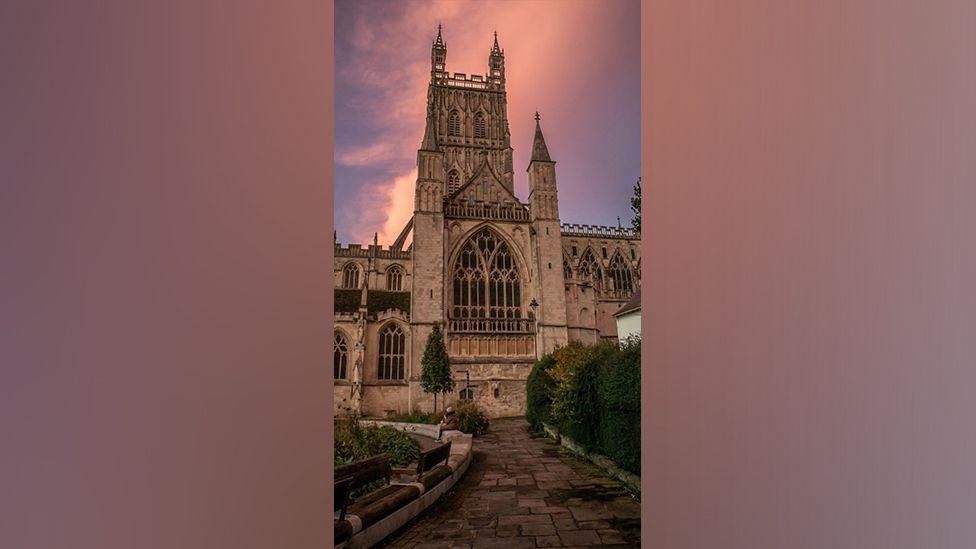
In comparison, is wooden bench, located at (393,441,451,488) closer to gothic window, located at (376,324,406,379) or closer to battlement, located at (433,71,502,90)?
gothic window, located at (376,324,406,379)

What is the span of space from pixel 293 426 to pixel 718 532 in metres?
1.38

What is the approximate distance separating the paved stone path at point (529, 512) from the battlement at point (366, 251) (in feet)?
47.2

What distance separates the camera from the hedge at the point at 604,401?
5.93 meters

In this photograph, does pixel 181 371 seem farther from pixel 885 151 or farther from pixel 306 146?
pixel 885 151

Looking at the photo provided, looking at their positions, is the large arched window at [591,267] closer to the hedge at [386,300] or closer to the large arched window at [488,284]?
the large arched window at [488,284]

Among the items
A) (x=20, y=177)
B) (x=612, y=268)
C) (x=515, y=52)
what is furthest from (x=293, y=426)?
(x=612, y=268)

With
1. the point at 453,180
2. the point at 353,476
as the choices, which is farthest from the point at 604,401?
the point at 453,180

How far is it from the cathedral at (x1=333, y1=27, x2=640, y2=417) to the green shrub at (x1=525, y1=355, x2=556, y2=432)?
14.2ft

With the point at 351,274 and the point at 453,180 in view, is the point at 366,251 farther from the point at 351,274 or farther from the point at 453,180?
the point at 453,180

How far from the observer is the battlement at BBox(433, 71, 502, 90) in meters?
25.9

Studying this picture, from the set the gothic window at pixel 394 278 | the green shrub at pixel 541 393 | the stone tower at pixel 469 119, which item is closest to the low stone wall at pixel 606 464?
the green shrub at pixel 541 393

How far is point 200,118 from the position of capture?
130 centimetres

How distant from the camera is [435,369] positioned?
1616 cm

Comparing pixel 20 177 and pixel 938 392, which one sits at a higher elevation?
pixel 20 177
